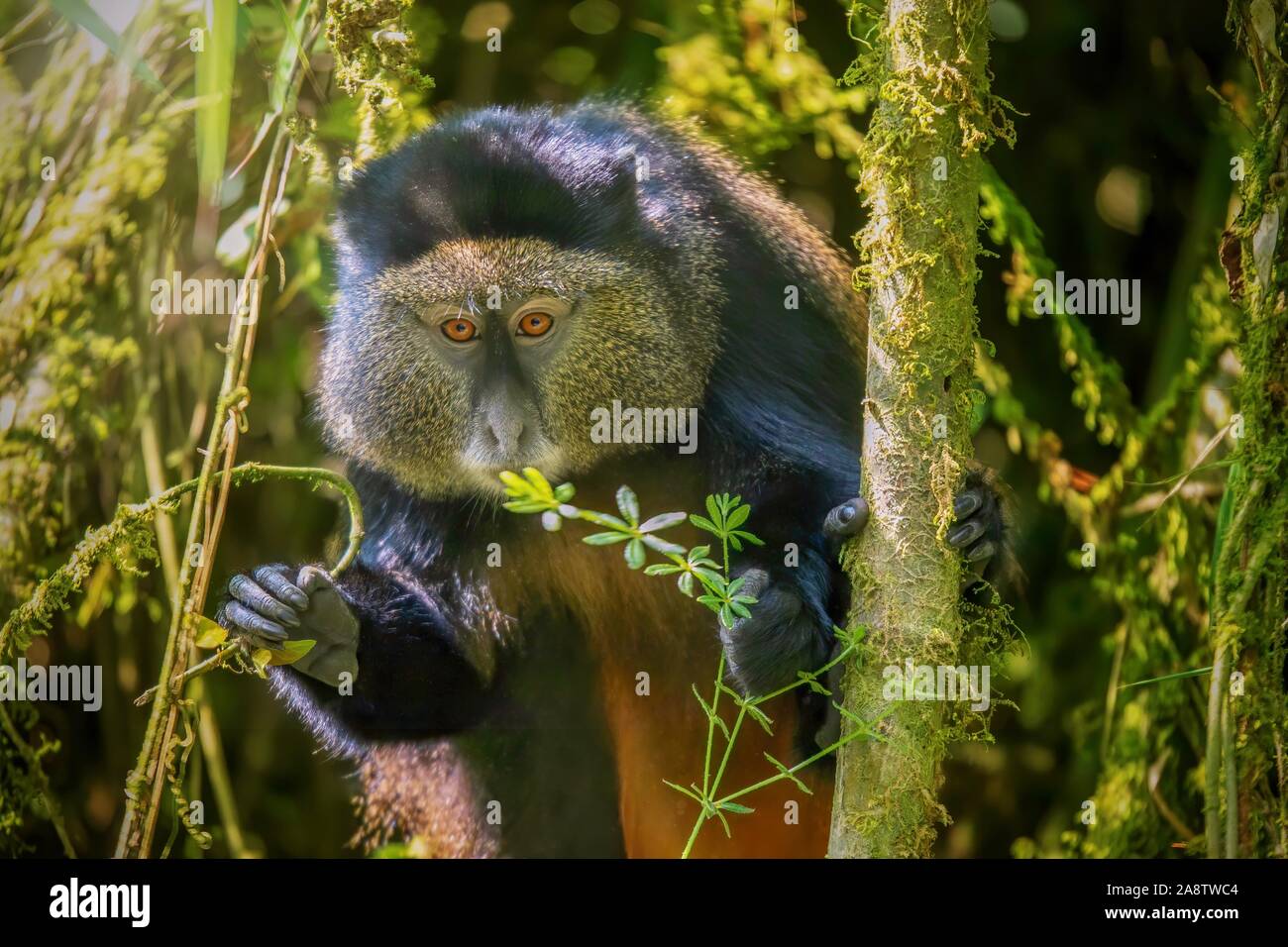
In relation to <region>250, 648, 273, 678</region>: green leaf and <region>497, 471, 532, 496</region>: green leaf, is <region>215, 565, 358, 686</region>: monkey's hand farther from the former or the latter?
<region>497, 471, 532, 496</region>: green leaf

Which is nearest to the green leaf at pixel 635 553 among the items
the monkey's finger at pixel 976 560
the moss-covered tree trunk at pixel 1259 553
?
the monkey's finger at pixel 976 560

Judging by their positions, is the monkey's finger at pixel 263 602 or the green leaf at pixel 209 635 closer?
the green leaf at pixel 209 635

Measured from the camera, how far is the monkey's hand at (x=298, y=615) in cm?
315

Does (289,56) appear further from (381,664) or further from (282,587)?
(381,664)

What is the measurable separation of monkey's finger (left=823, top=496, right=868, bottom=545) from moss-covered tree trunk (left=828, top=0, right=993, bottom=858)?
31mm

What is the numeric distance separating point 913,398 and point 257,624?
1713 millimetres

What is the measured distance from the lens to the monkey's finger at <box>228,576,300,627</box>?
3.14 m

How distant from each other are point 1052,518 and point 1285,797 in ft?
4.88

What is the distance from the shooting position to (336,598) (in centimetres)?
329

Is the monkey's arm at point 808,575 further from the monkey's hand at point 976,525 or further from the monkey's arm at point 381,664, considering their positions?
the monkey's arm at point 381,664

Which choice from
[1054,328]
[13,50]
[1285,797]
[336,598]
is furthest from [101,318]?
[1285,797]

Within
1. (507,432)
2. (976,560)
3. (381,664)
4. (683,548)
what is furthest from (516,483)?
(381,664)

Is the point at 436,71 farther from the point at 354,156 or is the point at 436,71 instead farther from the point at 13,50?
the point at 13,50

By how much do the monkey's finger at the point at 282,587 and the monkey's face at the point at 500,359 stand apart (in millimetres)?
564
